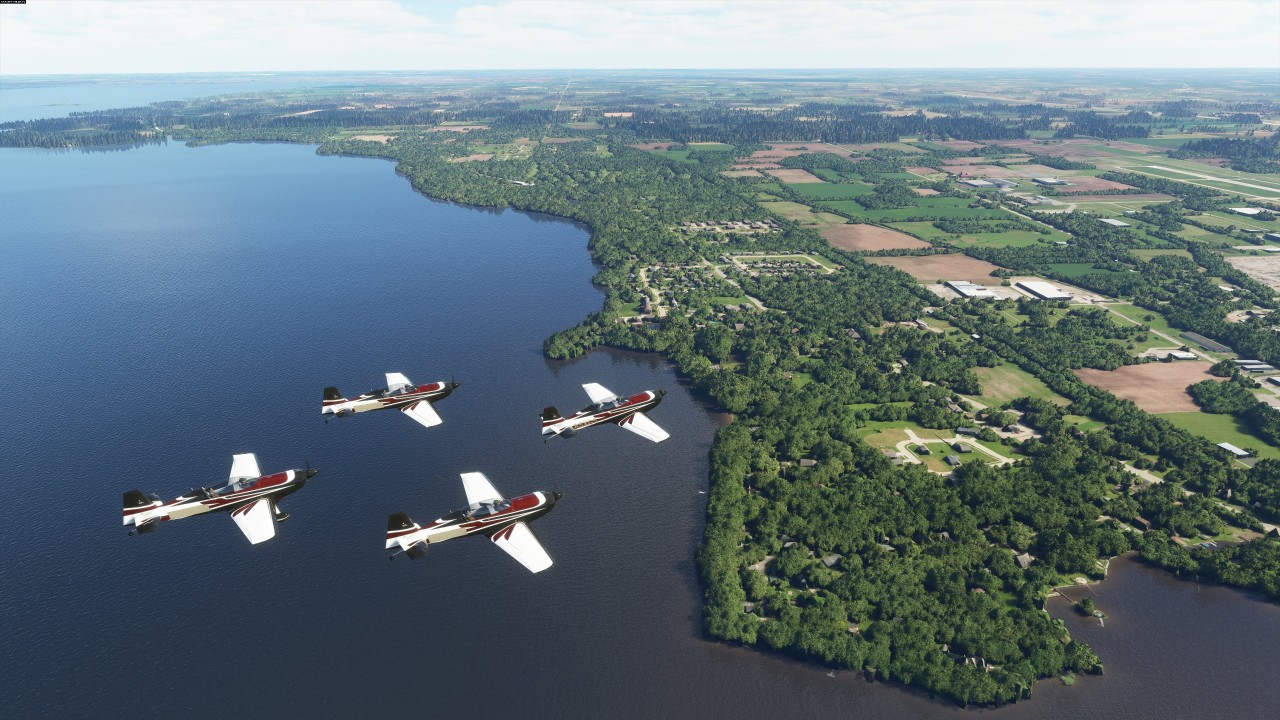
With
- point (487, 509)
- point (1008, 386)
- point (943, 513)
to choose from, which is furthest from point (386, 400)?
point (1008, 386)

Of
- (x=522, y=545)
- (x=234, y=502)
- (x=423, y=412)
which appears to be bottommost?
(x=522, y=545)

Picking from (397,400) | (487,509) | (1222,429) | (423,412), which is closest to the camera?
(487,509)

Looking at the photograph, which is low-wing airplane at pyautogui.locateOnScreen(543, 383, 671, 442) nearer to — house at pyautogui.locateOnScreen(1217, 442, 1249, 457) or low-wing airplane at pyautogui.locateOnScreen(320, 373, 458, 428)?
low-wing airplane at pyautogui.locateOnScreen(320, 373, 458, 428)

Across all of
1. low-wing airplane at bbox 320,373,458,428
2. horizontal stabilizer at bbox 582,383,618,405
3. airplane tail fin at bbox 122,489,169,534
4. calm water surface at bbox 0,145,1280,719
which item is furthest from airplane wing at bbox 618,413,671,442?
airplane tail fin at bbox 122,489,169,534

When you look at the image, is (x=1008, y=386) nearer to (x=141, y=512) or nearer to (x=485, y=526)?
(x=485, y=526)

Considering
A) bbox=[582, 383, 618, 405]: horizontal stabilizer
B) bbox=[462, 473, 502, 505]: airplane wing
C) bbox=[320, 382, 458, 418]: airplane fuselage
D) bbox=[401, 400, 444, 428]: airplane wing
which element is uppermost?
bbox=[320, 382, 458, 418]: airplane fuselage

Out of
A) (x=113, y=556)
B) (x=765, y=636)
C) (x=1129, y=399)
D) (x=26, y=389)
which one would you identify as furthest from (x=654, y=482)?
(x=26, y=389)

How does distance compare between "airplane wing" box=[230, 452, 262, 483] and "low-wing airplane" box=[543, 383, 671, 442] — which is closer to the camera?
"airplane wing" box=[230, 452, 262, 483]
